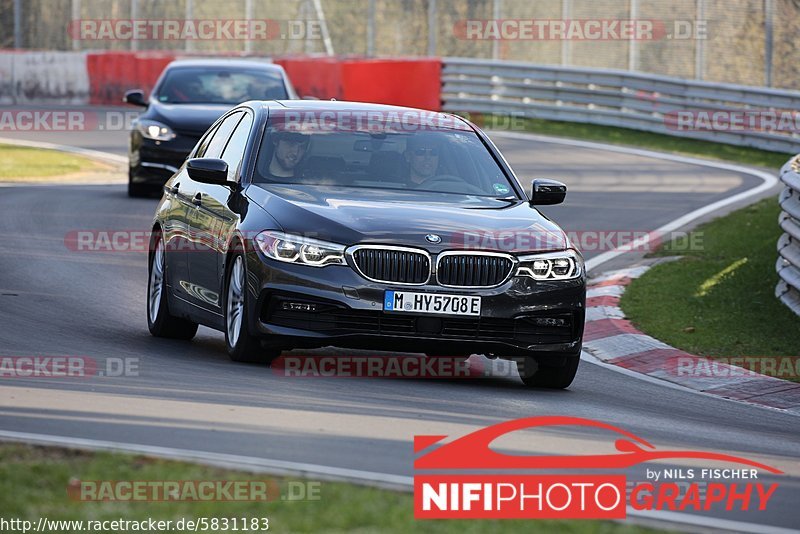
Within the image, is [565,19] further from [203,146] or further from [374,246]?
[374,246]

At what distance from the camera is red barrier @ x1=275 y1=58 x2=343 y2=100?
32.8 meters

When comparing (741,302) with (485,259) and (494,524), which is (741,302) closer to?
(485,259)

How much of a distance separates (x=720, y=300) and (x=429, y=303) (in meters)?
5.25

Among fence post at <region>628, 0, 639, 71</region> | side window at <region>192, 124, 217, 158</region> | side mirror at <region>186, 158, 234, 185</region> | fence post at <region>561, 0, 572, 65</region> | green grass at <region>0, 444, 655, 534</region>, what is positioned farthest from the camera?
fence post at <region>561, 0, 572, 65</region>

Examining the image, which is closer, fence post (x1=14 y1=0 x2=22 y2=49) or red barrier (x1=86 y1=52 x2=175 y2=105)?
red barrier (x1=86 y1=52 x2=175 y2=105)

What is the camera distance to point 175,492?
5824 millimetres

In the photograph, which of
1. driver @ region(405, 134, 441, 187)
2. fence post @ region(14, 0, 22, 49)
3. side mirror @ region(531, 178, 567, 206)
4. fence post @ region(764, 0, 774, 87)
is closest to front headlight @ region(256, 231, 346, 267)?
driver @ region(405, 134, 441, 187)

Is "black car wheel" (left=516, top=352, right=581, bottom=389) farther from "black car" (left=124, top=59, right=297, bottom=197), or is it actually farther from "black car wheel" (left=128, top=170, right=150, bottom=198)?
"black car wheel" (left=128, top=170, right=150, bottom=198)

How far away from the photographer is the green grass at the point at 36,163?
76.4 ft

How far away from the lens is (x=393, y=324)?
902 centimetres

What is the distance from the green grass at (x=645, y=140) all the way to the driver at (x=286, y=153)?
641 inches

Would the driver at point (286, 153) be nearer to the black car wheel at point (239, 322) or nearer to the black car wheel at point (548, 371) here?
the black car wheel at point (239, 322)

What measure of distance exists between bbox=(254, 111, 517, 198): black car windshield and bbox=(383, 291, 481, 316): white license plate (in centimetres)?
117

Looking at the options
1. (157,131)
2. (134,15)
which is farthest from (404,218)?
(134,15)
